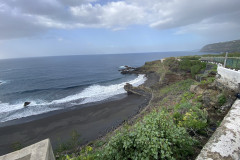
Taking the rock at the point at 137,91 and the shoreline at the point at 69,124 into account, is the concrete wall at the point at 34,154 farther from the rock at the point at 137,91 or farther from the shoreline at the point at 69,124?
the rock at the point at 137,91

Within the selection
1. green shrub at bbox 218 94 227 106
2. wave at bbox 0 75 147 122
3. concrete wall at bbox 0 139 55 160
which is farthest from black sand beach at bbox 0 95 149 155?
green shrub at bbox 218 94 227 106

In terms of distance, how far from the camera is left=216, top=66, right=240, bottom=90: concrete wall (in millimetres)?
6879

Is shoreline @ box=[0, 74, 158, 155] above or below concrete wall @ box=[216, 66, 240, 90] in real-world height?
below

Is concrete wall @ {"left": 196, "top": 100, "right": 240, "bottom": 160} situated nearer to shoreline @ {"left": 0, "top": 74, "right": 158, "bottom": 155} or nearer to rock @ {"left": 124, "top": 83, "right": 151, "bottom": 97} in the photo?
shoreline @ {"left": 0, "top": 74, "right": 158, "bottom": 155}

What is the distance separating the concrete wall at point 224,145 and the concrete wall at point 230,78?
4.13m

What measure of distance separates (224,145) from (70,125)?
16462 millimetres

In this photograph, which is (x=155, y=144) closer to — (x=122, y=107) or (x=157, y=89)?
(x=122, y=107)

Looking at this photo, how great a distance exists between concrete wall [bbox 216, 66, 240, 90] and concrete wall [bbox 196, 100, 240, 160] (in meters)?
4.13

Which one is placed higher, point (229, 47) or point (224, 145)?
point (229, 47)

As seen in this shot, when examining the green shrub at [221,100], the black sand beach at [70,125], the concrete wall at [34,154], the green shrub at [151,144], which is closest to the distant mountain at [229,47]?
the green shrub at [221,100]

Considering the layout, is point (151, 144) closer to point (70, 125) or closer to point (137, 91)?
point (70, 125)

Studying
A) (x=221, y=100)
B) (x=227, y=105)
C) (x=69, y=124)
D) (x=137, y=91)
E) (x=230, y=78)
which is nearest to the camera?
(x=227, y=105)

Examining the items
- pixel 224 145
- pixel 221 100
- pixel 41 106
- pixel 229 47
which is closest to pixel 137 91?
pixel 221 100

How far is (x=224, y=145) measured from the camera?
3.23 metres
